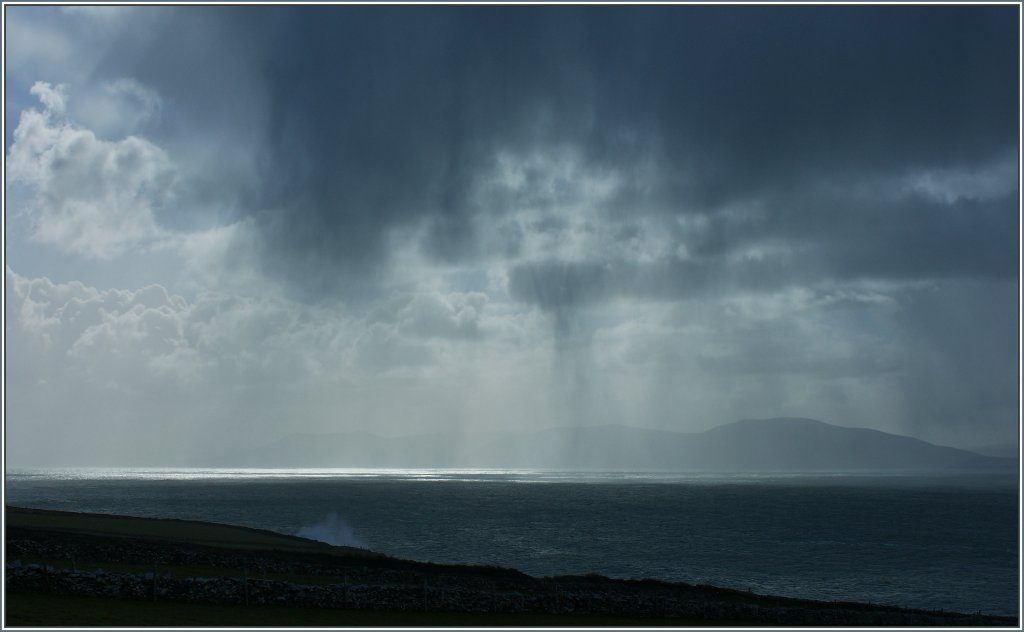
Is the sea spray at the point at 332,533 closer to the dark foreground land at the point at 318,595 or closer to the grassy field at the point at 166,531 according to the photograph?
the grassy field at the point at 166,531

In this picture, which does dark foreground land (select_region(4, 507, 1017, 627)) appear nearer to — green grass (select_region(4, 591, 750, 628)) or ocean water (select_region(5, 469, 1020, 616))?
green grass (select_region(4, 591, 750, 628))

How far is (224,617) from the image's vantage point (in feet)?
102

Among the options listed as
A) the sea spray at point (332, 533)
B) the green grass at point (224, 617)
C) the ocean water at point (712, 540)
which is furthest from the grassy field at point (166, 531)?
the green grass at point (224, 617)

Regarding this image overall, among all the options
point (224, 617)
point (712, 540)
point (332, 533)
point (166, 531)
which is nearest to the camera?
point (224, 617)

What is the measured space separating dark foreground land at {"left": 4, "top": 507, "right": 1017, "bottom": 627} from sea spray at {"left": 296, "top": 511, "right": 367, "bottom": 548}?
24.3 meters

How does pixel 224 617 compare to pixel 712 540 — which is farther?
pixel 712 540

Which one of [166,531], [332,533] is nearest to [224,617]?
[166,531]

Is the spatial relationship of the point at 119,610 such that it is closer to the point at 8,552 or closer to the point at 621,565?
the point at 8,552

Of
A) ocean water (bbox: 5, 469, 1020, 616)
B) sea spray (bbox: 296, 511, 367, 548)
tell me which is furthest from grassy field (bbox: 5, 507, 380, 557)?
ocean water (bbox: 5, 469, 1020, 616)

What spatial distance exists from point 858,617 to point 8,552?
48.8 m

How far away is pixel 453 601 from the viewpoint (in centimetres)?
3584

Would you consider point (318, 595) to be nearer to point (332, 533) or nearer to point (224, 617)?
point (224, 617)

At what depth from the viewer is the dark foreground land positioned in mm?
31156

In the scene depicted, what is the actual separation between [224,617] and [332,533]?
2422 inches
